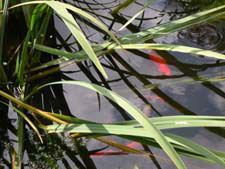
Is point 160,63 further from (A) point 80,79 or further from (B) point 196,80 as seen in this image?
(A) point 80,79

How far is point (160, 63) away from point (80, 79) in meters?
0.32

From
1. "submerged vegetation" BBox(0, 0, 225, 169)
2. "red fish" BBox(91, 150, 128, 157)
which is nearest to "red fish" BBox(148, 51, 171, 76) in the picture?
"submerged vegetation" BBox(0, 0, 225, 169)

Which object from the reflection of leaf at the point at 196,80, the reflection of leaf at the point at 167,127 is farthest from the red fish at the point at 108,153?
the reflection of leaf at the point at 196,80

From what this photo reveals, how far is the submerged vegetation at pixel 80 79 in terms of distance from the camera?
1.14 meters

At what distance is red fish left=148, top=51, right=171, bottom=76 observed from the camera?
5.20ft

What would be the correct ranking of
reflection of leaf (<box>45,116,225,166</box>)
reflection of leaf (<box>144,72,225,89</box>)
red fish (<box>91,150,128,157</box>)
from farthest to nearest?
reflection of leaf (<box>144,72,225,89</box>)
red fish (<box>91,150,128,157</box>)
reflection of leaf (<box>45,116,225,166</box>)

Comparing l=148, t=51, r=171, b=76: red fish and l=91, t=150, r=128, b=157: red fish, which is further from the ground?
l=148, t=51, r=171, b=76: red fish

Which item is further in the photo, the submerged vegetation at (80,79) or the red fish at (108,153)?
the red fish at (108,153)

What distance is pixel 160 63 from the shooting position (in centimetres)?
163

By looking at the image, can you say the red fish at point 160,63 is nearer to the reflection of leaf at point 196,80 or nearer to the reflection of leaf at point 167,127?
the reflection of leaf at point 196,80

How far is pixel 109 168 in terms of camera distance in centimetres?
128

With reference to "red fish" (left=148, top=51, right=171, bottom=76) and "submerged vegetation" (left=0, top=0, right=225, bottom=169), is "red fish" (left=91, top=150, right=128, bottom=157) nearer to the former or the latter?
"submerged vegetation" (left=0, top=0, right=225, bottom=169)

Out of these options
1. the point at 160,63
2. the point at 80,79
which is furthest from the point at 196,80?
the point at 80,79

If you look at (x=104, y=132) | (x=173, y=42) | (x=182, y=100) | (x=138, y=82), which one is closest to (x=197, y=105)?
(x=182, y=100)
